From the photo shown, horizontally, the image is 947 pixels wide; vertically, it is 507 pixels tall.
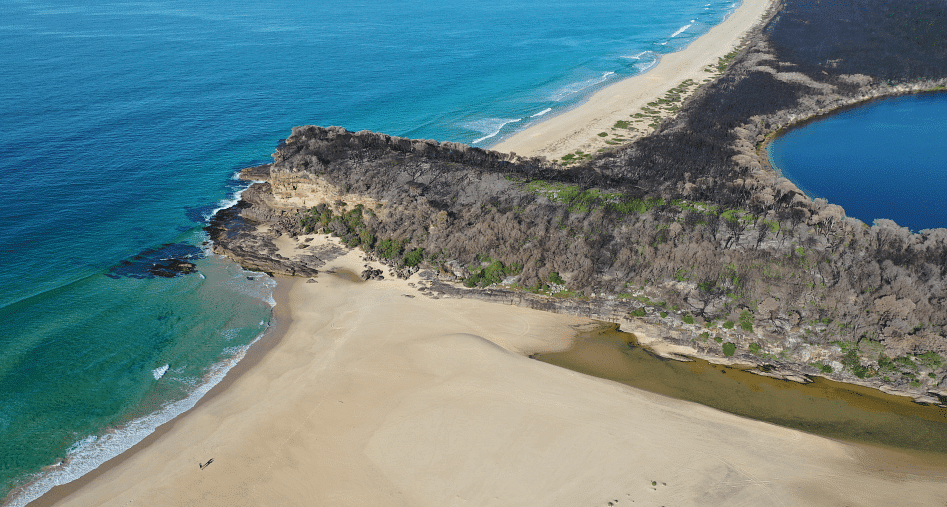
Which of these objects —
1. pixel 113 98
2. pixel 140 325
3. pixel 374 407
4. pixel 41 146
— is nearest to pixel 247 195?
pixel 140 325

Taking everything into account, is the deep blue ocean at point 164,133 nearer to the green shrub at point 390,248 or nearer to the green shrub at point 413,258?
the green shrub at point 390,248

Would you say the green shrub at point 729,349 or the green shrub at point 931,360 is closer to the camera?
the green shrub at point 931,360

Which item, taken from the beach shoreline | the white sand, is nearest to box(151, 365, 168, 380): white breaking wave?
the beach shoreline

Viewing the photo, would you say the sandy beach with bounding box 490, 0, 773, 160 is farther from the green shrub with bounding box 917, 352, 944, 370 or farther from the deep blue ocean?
the green shrub with bounding box 917, 352, 944, 370

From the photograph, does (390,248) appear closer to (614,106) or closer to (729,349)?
(729,349)

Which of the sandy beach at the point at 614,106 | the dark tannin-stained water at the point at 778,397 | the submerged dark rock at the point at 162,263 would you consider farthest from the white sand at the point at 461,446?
the sandy beach at the point at 614,106
